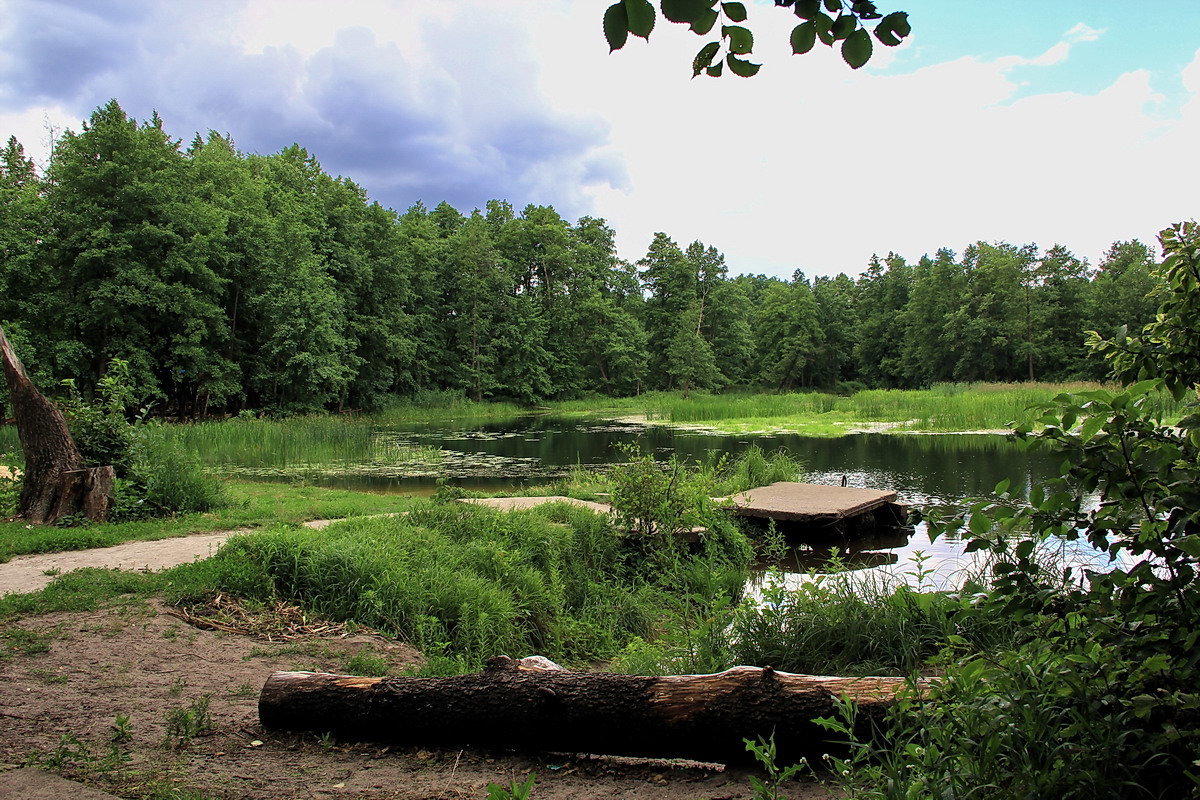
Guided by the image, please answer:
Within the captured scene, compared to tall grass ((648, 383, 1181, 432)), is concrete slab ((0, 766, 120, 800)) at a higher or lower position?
lower

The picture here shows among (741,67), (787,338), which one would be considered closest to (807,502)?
(741,67)

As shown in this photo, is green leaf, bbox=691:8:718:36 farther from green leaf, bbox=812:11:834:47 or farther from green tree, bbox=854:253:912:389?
green tree, bbox=854:253:912:389

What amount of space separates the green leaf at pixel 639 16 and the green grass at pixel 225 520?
7.04 metres

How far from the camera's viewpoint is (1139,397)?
1571 mm

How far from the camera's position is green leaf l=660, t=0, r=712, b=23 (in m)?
1.45

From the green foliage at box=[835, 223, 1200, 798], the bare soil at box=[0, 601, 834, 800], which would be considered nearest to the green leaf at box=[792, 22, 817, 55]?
the green foliage at box=[835, 223, 1200, 798]

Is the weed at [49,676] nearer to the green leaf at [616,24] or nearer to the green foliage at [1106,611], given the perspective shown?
the green foliage at [1106,611]

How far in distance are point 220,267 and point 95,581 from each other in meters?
28.5

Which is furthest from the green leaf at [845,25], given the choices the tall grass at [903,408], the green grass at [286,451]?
the tall grass at [903,408]

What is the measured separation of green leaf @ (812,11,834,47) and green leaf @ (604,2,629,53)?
53 cm

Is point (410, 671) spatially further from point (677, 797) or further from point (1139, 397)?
point (1139, 397)

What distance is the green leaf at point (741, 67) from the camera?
1.95 metres

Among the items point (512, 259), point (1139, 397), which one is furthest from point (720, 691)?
point (512, 259)

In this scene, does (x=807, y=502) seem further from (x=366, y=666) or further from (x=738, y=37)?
(x=738, y=37)
